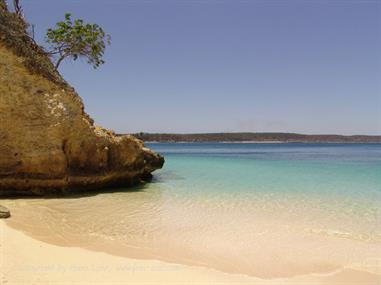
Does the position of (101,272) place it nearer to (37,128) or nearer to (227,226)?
(227,226)

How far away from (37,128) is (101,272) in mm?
6132

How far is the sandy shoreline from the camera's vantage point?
3.48 m

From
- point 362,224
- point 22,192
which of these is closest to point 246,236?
point 362,224

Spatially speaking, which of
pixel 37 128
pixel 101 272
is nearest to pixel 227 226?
pixel 101 272

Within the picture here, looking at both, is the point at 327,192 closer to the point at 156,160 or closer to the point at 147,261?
the point at 156,160

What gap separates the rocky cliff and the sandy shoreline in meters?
4.74

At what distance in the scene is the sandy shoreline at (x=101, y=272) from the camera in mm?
3477

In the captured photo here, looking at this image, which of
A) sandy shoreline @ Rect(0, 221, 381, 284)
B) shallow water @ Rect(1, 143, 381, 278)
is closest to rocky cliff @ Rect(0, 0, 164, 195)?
shallow water @ Rect(1, 143, 381, 278)

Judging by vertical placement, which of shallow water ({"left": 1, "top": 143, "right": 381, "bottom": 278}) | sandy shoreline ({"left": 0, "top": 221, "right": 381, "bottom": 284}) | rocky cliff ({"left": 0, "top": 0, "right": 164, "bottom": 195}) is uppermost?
rocky cliff ({"left": 0, "top": 0, "right": 164, "bottom": 195})

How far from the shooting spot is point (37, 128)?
28.5ft

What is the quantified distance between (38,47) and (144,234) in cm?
735

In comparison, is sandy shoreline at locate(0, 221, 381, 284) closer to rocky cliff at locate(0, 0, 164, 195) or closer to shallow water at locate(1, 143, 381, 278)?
shallow water at locate(1, 143, 381, 278)

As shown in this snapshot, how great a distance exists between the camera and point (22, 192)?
872 centimetres

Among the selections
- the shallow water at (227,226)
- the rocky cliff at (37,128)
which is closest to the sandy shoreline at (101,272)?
the shallow water at (227,226)
